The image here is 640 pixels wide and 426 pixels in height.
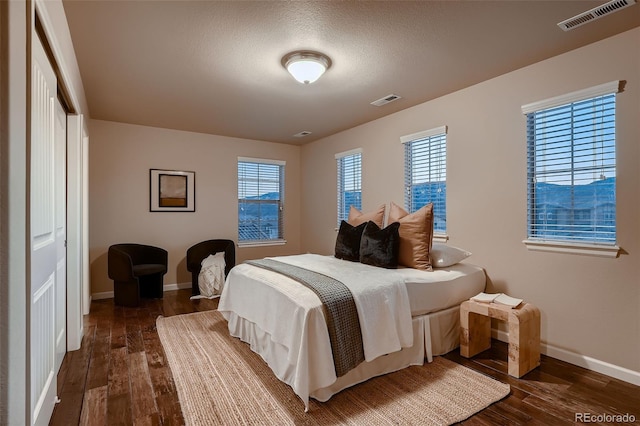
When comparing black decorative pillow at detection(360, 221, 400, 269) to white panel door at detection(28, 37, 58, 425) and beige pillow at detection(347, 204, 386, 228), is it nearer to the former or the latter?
beige pillow at detection(347, 204, 386, 228)

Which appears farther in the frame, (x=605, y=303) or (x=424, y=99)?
(x=424, y=99)

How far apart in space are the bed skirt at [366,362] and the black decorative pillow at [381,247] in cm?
63

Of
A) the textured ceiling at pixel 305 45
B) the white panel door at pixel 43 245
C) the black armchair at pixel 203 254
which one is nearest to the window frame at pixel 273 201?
the black armchair at pixel 203 254

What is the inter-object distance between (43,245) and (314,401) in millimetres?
1823

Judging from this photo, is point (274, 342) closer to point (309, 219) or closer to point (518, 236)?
point (518, 236)

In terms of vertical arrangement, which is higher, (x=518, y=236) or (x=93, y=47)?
(x=93, y=47)

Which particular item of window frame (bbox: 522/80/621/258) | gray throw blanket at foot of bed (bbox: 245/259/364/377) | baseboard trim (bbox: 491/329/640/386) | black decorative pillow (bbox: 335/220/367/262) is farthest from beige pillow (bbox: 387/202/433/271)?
baseboard trim (bbox: 491/329/640/386)

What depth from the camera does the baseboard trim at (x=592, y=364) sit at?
2424 mm

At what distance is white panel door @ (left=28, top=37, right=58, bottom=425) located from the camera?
5.07 ft

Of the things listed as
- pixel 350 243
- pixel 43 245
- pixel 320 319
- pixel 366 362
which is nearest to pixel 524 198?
pixel 350 243

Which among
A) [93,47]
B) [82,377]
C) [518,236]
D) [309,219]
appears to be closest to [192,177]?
[309,219]

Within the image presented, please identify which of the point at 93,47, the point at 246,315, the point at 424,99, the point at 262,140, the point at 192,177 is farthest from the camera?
the point at 262,140

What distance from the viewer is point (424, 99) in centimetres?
386

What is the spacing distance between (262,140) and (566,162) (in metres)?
4.59
